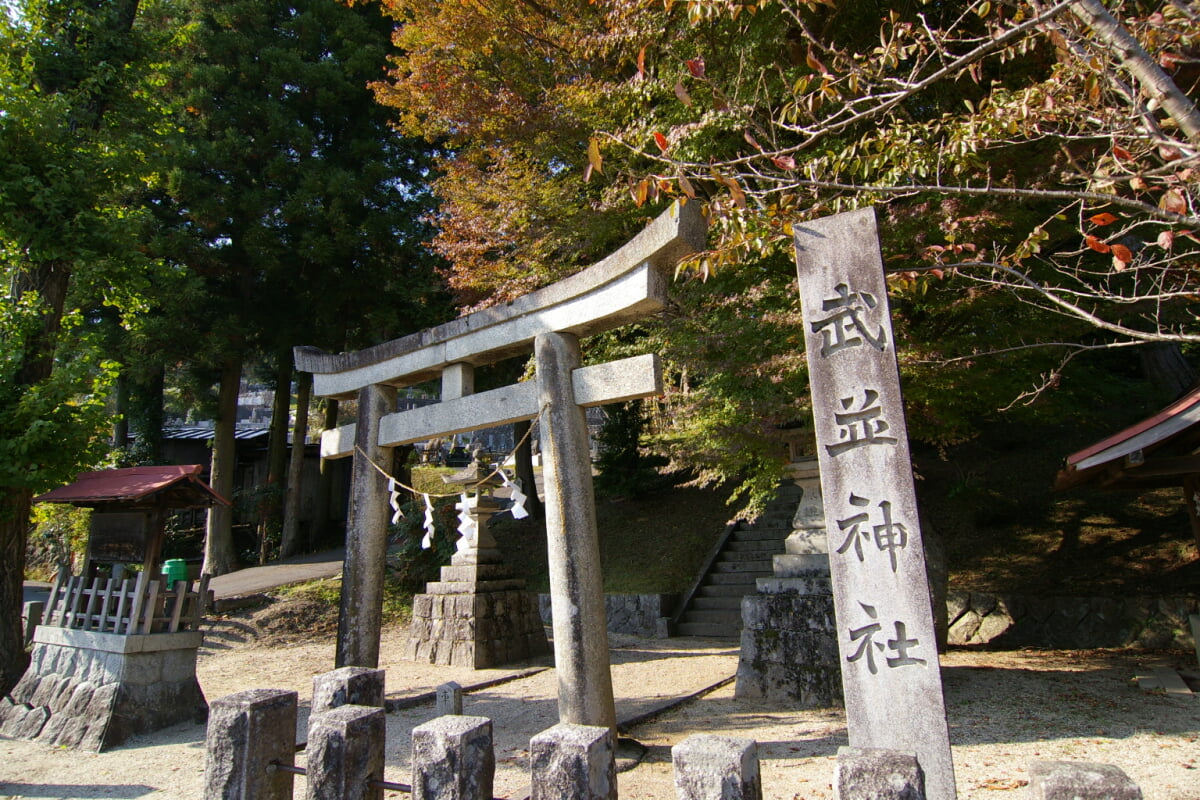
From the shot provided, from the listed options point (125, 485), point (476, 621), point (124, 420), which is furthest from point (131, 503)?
point (124, 420)

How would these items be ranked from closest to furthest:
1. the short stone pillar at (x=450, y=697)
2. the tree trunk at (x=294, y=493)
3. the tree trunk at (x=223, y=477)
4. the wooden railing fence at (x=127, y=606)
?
the short stone pillar at (x=450, y=697) → the wooden railing fence at (x=127, y=606) → the tree trunk at (x=223, y=477) → the tree trunk at (x=294, y=493)

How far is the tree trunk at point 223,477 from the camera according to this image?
51.0 feet

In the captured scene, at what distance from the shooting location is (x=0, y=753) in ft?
19.3

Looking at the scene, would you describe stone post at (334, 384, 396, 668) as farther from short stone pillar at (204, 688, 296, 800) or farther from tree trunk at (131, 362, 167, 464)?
tree trunk at (131, 362, 167, 464)

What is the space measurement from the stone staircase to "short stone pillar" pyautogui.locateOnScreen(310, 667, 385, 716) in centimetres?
811

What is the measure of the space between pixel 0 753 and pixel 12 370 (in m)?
3.33

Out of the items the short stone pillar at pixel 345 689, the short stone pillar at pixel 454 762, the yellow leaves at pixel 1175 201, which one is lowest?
the short stone pillar at pixel 454 762

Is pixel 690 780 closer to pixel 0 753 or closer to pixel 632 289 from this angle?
pixel 632 289

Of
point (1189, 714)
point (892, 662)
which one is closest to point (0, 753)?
point (892, 662)

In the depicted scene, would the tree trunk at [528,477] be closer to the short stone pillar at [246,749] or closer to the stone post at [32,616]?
the stone post at [32,616]

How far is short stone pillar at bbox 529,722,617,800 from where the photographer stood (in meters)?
2.16

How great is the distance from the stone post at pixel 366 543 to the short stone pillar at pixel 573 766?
490 centimetres

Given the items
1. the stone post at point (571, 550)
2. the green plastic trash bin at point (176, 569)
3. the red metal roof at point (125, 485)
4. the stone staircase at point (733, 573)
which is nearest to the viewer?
the stone post at point (571, 550)

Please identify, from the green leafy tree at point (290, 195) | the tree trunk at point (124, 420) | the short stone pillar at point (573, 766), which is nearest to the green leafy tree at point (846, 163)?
the short stone pillar at point (573, 766)
